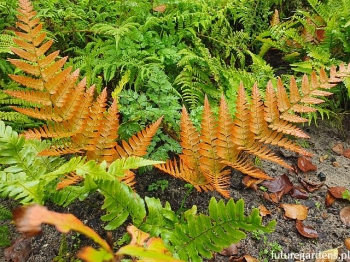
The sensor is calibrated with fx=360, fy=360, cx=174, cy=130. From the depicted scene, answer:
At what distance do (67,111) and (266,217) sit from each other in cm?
151

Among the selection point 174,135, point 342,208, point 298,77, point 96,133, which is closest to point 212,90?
point 174,135

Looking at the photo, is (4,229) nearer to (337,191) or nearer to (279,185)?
(279,185)

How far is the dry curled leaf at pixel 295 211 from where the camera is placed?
245cm

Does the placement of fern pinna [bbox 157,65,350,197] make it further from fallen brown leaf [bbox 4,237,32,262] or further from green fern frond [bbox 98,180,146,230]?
fallen brown leaf [bbox 4,237,32,262]

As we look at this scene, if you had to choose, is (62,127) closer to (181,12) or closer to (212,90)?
(212,90)

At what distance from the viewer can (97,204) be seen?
2.40m

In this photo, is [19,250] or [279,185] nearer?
[19,250]

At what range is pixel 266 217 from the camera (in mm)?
2469

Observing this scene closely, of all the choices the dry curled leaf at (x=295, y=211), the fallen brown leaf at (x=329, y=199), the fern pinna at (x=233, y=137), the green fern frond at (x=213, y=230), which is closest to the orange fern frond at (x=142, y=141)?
the fern pinna at (x=233, y=137)

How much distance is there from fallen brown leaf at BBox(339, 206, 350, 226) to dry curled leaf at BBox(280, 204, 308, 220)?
0.80ft

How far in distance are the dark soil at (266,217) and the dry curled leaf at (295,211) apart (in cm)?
3

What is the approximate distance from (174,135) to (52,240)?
41.5 inches

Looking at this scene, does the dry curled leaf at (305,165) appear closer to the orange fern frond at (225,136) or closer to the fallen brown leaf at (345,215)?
the fallen brown leaf at (345,215)

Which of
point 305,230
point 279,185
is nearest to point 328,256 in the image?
point 305,230
